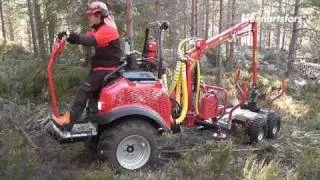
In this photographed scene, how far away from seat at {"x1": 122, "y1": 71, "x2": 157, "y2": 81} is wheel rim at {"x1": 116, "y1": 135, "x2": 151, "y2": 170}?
3.00ft

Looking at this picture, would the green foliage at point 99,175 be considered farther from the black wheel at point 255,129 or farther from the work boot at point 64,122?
the black wheel at point 255,129

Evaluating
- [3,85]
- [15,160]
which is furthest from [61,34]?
[3,85]

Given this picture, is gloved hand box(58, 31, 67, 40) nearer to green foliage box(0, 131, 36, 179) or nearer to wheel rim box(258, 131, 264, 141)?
green foliage box(0, 131, 36, 179)

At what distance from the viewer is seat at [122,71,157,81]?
7066mm

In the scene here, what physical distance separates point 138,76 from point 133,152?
1.18m

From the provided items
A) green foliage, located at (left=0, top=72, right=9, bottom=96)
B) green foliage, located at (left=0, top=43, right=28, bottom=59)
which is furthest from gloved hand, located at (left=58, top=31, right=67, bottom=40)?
green foliage, located at (left=0, top=43, right=28, bottom=59)

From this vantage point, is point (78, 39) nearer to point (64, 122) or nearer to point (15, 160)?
point (64, 122)

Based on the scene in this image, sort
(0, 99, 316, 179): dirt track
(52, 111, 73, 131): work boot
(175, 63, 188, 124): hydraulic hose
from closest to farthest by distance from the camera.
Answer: (0, 99, 316, 179): dirt track → (52, 111, 73, 131): work boot → (175, 63, 188, 124): hydraulic hose

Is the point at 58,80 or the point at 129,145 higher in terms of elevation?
the point at 58,80

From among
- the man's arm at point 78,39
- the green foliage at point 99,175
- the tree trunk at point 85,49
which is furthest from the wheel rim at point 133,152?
the tree trunk at point 85,49

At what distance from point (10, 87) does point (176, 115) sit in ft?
17.6

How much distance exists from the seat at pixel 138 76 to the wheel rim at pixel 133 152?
0.91 meters

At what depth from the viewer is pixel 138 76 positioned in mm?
7113

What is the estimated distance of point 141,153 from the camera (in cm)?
702
